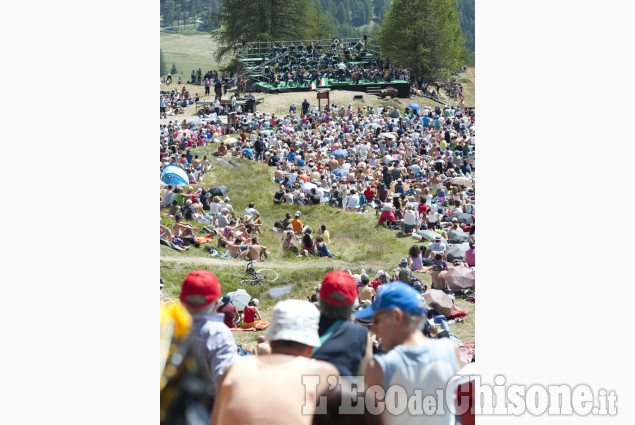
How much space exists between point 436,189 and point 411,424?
753 inches

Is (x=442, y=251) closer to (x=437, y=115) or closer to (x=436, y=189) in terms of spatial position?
(x=436, y=189)

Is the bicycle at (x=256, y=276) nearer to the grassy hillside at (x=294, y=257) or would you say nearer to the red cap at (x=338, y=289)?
the grassy hillside at (x=294, y=257)

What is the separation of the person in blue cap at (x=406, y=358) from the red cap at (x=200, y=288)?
862 millimetres

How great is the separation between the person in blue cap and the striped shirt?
80cm

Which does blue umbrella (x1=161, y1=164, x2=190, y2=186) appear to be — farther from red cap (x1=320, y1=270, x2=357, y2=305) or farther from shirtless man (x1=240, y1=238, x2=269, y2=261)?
red cap (x1=320, y1=270, x2=357, y2=305)

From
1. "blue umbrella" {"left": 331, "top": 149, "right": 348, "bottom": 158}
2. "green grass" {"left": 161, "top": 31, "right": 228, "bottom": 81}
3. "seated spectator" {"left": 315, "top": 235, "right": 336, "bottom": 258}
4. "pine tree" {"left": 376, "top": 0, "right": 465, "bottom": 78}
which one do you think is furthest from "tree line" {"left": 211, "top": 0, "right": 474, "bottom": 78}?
"green grass" {"left": 161, "top": 31, "right": 228, "bottom": 81}

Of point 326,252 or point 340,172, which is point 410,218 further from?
point 340,172

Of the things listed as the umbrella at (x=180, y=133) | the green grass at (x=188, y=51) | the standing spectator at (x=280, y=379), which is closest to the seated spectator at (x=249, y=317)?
the standing spectator at (x=280, y=379)

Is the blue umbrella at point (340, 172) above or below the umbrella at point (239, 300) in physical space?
above

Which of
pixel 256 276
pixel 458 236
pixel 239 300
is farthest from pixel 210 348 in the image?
pixel 458 236

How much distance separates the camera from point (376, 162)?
92.8 ft

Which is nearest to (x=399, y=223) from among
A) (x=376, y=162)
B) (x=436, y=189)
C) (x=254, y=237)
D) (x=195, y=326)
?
(x=436, y=189)

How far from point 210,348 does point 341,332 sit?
704mm

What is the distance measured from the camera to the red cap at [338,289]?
3.68m
